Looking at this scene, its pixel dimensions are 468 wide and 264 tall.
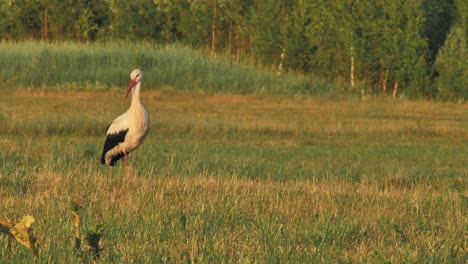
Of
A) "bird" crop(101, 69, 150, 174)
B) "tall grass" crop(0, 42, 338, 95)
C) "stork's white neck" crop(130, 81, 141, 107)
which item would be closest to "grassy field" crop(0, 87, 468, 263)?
"bird" crop(101, 69, 150, 174)

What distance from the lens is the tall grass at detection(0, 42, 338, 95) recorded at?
139ft

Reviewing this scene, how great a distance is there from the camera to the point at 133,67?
44.7 metres

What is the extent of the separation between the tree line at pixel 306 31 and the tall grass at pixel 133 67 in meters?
2.39

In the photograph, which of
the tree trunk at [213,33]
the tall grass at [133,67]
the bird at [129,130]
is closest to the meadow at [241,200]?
the bird at [129,130]

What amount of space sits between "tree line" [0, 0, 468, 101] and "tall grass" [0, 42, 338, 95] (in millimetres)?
2386

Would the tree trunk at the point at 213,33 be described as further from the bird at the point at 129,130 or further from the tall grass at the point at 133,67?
the bird at the point at 129,130

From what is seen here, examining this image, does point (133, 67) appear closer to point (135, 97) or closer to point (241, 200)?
point (135, 97)

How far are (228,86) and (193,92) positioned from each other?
2435 mm

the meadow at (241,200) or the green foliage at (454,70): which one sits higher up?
the meadow at (241,200)

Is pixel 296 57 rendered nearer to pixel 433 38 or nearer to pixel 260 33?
pixel 260 33

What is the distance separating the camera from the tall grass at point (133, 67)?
42281mm

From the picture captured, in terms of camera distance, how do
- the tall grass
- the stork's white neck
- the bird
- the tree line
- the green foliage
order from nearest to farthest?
1. the bird
2. the stork's white neck
3. the tall grass
4. the green foliage
5. the tree line

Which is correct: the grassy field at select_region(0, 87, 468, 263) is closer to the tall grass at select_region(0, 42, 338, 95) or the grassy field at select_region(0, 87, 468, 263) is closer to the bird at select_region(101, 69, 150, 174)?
the bird at select_region(101, 69, 150, 174)

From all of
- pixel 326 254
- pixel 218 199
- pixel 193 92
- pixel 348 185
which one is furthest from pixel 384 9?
pixel 326 254
